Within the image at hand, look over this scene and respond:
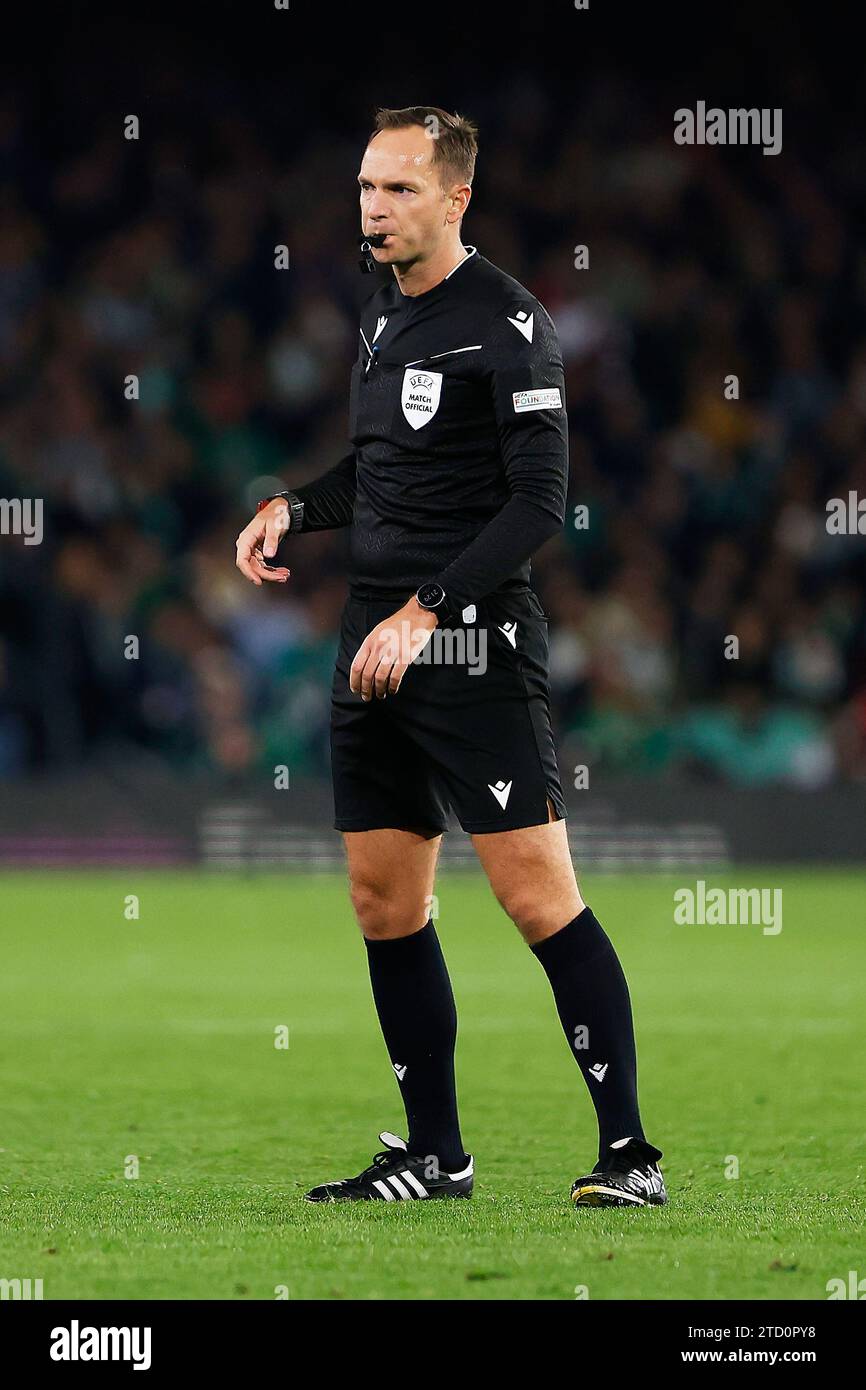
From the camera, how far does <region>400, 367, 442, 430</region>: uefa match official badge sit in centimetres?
487

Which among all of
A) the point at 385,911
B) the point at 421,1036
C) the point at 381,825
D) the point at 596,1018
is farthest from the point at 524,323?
the point at 421,1036

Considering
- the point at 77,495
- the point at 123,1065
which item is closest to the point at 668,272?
the point at 77,495

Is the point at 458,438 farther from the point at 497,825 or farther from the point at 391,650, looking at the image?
the point at 497,825

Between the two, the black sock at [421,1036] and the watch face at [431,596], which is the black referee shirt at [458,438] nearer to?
the watch face at [431,596]

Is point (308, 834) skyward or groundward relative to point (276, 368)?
groundward

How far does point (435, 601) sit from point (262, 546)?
65 centimetres

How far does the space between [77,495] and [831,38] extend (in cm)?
818

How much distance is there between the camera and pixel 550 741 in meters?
4.91

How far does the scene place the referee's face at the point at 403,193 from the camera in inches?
189

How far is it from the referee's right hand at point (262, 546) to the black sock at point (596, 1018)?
108cm

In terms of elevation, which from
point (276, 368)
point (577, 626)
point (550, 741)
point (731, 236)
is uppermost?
point (731, 236)
